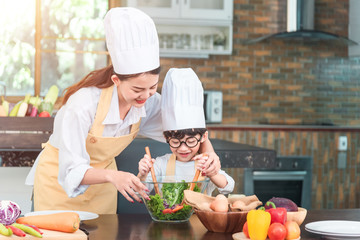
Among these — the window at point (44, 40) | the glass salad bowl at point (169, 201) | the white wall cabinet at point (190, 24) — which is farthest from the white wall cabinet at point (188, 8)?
the glass salad bowl at point (169, 201)

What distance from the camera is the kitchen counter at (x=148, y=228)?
1581 mm

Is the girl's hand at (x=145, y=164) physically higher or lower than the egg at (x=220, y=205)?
higher

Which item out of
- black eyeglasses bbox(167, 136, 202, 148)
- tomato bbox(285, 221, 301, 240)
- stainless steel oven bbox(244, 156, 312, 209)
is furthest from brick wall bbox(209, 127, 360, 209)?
tomato bbox(285, 221, 301, 240)

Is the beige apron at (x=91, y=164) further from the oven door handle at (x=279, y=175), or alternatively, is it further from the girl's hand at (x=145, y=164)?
the oven door handle at (x=279, y=175)

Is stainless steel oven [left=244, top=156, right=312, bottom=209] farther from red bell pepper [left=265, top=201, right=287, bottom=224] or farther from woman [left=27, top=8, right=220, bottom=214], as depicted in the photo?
red bell pepper [left=265, top=201, right=287, bottom=224]

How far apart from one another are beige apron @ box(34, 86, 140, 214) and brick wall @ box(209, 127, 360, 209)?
11.5 ft

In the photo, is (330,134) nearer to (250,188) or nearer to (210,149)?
(250,188)

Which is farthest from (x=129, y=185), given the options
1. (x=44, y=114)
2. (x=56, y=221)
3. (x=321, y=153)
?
(x=321, y=153)

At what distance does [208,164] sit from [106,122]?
1.38 ft

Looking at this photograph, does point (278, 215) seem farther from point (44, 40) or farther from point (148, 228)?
point (44, 40)

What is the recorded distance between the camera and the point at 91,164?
2.16 meters

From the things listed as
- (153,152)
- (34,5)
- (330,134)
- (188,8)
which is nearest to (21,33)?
(34,5)

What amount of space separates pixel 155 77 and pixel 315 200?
4.39 meters

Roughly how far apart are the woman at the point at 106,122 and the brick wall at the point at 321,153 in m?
3.53
